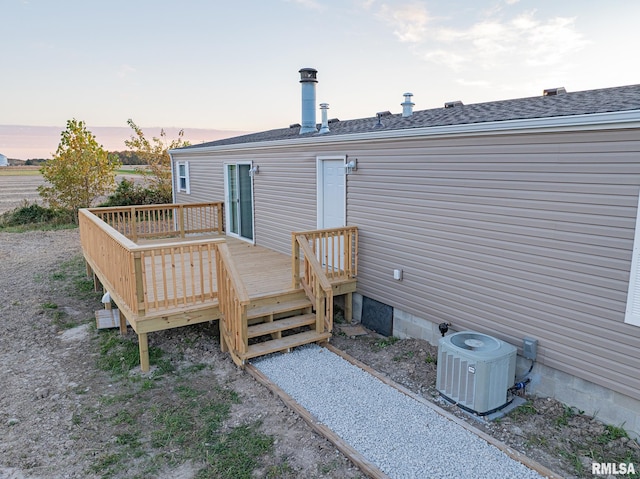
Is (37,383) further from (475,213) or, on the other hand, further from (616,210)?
(616,210)

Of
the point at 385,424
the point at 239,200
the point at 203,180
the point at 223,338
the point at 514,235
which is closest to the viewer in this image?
the point at 385,424

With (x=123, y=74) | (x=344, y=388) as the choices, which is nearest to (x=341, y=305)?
(x=344, y=388)

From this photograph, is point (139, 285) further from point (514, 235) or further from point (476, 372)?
point (514, 235)

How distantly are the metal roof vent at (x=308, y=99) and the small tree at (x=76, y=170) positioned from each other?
10.6 meters

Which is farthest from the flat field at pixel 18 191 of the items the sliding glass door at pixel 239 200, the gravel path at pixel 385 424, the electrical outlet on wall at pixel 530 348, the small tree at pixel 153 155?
the electrical outlet on wall at pixel 530 348

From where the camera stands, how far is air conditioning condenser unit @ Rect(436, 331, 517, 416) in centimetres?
386

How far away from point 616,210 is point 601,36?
606 cm

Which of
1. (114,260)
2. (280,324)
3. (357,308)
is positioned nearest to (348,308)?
(357,308)

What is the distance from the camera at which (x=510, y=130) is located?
4.16 m

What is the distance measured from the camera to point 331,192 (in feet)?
22.7

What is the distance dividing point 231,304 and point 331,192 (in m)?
2.80

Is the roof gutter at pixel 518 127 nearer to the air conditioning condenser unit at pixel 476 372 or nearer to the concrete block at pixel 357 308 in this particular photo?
the air conditioning condenser unit at pixel 476 372

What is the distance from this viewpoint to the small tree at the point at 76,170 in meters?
15.6

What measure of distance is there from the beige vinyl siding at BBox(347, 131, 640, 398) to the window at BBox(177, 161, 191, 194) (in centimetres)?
792
